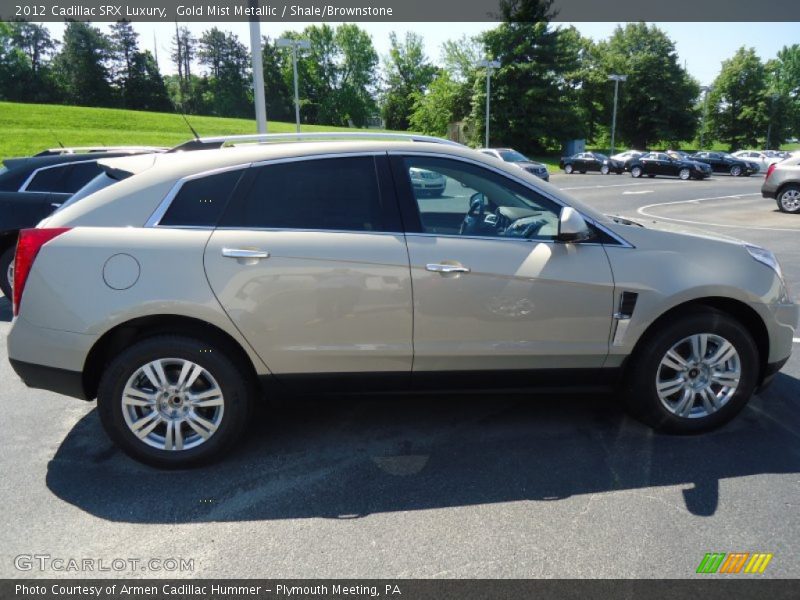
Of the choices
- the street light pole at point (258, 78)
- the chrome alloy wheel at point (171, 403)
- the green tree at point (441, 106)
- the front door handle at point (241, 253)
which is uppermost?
the green tree at point (441, 106)

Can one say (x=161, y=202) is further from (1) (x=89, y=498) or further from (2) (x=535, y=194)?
(2) (x=535, y=194)

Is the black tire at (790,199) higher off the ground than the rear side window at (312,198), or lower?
lower

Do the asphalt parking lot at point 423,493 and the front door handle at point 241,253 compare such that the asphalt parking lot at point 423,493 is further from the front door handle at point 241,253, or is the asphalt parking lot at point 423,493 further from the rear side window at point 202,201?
the rear side window at point 202,201

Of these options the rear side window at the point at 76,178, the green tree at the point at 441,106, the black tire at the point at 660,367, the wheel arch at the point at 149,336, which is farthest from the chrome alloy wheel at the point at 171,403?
the green tree at the point at 441,106

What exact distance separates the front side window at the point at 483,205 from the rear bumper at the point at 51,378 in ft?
6.76

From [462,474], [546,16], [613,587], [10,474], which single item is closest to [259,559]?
[462,474]

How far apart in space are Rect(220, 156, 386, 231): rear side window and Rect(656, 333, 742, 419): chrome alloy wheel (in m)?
1.90

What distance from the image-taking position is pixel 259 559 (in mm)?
2562

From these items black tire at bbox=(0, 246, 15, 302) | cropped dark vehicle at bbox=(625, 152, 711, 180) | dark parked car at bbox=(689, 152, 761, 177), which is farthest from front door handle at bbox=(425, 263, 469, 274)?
dark parked car at bbox=(689, 152, 761, 177)

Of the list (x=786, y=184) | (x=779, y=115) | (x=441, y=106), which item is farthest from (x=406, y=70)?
(x=786, y=184)

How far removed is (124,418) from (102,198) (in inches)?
47.5

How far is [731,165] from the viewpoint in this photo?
3744cm

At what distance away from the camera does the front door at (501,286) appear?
Answer: 3240mm

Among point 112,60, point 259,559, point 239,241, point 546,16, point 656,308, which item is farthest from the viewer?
point 112,60
